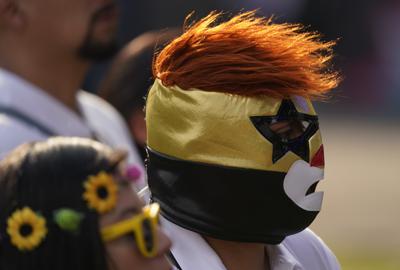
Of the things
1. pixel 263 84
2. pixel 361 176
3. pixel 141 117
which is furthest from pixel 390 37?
pixel 263 84

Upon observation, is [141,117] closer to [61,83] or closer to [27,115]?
[61,83]

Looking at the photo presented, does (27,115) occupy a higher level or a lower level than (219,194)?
lower

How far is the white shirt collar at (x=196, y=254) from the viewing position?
2.95 metres

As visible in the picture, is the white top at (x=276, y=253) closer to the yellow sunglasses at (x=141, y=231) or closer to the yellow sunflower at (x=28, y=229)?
the yellow sunglasses at (x=141, y=231)

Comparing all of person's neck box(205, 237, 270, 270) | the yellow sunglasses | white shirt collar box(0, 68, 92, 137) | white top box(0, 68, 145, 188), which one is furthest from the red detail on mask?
white shirt collar box(0, 68, 92, 137)

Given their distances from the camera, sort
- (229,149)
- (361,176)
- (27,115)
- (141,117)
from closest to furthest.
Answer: (229,149) < (27,115) < (141,117) < (361,176)

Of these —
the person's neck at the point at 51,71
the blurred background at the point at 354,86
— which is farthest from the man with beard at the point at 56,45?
the blurred background at the point at 354,86

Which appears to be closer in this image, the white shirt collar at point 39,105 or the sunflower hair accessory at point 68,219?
the sunflower hair accessory at point 68,219

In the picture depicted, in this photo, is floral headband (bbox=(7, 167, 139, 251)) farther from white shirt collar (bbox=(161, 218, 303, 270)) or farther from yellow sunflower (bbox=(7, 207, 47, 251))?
white shirt collar (bbox=(161, 218, 303, 270))

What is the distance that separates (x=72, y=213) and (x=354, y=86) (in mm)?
17763

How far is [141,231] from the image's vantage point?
2508mm

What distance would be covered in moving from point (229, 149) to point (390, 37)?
56.1 ft

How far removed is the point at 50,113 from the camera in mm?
4465

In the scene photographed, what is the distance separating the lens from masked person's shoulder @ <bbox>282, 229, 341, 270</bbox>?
10.3 ft
